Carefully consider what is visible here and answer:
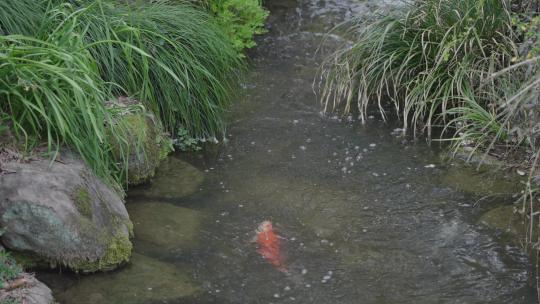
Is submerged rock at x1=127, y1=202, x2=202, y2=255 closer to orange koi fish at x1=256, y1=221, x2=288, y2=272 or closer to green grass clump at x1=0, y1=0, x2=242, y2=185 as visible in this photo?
green grass clump at x1=0, y1=0, x2=242, y2=185

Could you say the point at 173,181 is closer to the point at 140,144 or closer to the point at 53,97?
the point at 140,144

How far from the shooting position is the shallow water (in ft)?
14.1

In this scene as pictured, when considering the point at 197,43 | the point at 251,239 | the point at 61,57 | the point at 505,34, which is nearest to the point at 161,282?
the point at 251,239

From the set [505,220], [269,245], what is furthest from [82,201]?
[505,220]

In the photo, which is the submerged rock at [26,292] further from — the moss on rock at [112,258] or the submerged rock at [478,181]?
the submerged rock at [478,181]

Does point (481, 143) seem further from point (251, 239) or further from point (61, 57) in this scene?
point (61, 57)

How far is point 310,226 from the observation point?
199 inches

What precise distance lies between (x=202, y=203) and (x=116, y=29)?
5.03 feet

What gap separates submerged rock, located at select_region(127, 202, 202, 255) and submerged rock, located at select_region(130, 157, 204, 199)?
0.18 metres

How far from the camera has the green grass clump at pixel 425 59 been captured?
609 centimetres

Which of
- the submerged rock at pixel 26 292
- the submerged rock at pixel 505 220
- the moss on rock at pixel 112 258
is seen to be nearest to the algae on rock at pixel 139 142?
the moss on rock at pixel 112 258

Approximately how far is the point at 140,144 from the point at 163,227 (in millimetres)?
678

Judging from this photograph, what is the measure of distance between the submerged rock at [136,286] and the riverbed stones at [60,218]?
9cm

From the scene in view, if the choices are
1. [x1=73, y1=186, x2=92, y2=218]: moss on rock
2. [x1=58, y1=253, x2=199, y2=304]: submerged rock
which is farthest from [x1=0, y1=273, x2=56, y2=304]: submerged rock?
[x1=73, y1=186, x2=92, y2=218]: moss on rock
